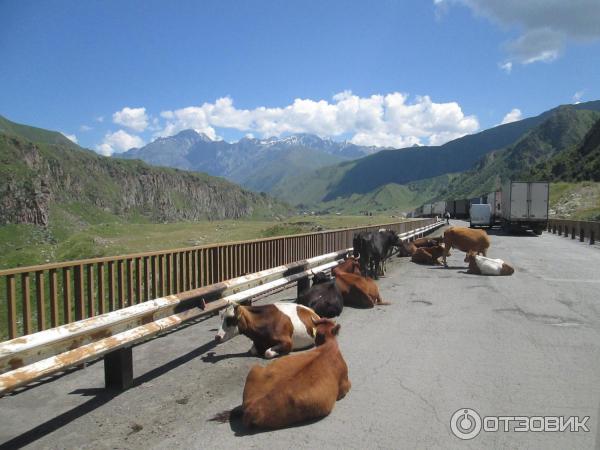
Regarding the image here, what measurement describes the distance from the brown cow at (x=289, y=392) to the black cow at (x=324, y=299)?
3137mm

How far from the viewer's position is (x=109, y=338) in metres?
4.28

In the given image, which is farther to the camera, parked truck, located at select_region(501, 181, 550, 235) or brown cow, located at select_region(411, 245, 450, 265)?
parked truck, located at select_region(501, 181, 550, 235)

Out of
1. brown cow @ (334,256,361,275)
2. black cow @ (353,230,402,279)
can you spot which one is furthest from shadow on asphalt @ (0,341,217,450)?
black cow @ (353,230,402,279)

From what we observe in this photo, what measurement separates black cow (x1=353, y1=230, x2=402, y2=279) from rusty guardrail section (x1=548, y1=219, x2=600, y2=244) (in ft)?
55.9

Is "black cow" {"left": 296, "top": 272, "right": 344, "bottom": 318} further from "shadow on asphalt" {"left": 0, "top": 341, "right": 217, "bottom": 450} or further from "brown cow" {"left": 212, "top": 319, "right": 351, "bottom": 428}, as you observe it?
"brown cow" {"left": 212, "top": 319, "right": 351, "bottom": 428}

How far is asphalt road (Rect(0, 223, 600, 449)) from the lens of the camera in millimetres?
3650

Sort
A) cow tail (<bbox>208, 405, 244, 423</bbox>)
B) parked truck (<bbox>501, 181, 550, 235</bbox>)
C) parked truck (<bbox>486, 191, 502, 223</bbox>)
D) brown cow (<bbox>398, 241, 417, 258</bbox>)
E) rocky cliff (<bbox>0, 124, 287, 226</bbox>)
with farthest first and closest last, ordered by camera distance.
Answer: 1. rocky cliff (<bbox>0, 124, 287, 226</bbox>)
2. parked truck (<bbox>486, 191, 502, 223</bbox>)
3. parked truck (<bbox>501, 181, 550, 235</bbox>)
4. brown cow (<bbox>398, 241, 417, 258</bbox>)
5. cow tail (<bbox>208, 405, 244, 423</bbox>)

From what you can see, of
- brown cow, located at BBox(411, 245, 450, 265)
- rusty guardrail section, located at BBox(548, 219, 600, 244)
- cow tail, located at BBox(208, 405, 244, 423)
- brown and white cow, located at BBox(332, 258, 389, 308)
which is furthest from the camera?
rusty guardrail section, located at BBox(548, 219, 600, 244)

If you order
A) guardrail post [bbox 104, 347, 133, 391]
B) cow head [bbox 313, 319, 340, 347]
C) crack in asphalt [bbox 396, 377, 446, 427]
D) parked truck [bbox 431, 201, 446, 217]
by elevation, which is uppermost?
cow head [bbox 313, 319, 340, 347]

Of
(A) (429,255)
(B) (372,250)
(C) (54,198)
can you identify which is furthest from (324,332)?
(C) (54,198)

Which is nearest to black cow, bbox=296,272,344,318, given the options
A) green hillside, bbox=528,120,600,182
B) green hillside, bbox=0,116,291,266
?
green hillside, bbox=0,116,291,266

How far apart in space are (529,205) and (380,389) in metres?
30.7

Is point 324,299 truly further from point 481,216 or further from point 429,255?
point 481,216

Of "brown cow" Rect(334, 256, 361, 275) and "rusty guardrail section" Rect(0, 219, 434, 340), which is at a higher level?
"rusty guardrail section" Rect(0, 219, 434, 340)
